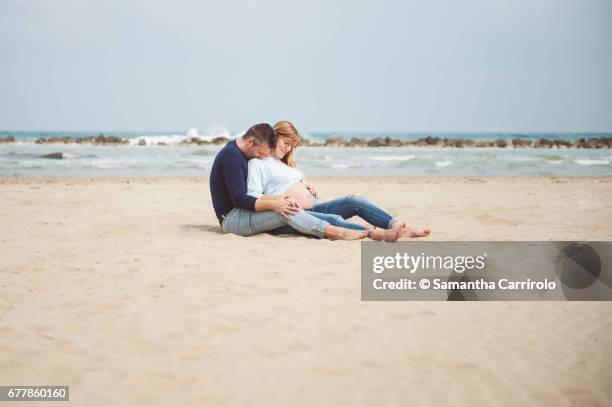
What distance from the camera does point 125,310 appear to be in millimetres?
3711

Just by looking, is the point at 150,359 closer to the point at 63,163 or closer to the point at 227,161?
the point at 227,161

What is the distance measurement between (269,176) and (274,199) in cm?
41

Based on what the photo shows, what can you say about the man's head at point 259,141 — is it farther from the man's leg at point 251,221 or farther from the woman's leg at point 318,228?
the woman's leg at point 318,228

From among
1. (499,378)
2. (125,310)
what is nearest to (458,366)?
(499,378)

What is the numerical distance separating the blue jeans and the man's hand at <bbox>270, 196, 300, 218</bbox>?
61mm

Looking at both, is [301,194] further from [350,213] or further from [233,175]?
[233,175]

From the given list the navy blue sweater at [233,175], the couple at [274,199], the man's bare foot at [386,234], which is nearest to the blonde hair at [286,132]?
the couple at [274,199]

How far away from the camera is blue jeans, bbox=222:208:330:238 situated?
6.04m

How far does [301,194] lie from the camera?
20.6 feet

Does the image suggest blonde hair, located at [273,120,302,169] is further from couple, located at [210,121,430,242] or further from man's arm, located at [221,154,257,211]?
man's arm, located at [221,154,257,211]

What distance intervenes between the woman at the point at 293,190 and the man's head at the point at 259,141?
0.45 feet

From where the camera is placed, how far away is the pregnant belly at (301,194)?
6.23 metres

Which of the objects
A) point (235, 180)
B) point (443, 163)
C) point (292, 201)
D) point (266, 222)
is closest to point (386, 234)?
point (292, 201)

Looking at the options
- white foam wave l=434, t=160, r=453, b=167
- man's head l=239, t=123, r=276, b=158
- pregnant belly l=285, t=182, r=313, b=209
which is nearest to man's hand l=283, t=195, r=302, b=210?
pregnant belly l=285, t=182, r=313, b=209
